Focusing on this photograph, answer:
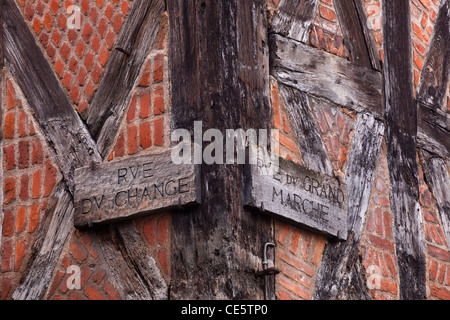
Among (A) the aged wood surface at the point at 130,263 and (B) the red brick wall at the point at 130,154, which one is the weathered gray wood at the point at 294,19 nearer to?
(B) the red brick wall at the point at 130,154

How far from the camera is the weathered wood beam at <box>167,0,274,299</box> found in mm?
6980

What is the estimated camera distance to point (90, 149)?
301 inches

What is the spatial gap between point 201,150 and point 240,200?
361mm

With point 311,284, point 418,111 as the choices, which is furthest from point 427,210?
point 311,284

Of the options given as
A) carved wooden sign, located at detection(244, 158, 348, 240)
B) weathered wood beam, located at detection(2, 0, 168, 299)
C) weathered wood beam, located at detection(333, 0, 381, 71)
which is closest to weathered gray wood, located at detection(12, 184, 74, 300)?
weathered wood beam, located at detection(2, 0, 168, 299)

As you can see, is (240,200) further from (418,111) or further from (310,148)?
(418,111)

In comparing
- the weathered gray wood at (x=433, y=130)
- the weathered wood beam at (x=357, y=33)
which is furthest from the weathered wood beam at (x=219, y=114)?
the weathered gray wood at (x=433, y=130)

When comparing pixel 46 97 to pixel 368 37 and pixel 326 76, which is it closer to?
pixel 326 76

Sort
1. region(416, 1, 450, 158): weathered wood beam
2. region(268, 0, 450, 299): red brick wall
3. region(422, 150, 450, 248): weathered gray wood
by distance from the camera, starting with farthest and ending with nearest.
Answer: region(416, 1, 450, 158): weathered wood beam, region(422, 150, 450, 248): weathered gray wood, region(268, 0, 450, 299): red brick wall

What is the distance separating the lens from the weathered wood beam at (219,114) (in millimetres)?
6980

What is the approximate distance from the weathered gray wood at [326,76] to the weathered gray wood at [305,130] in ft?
0.23

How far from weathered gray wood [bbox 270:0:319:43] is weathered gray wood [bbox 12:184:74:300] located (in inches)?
63.9

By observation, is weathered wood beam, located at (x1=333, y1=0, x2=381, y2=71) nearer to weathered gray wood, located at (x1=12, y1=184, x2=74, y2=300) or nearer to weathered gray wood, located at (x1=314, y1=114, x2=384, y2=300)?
weathered gray wood, located at (x1=314, y1=114, x2=384, y2=300)

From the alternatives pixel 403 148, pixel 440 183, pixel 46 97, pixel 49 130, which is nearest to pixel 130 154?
pixel 49 130
